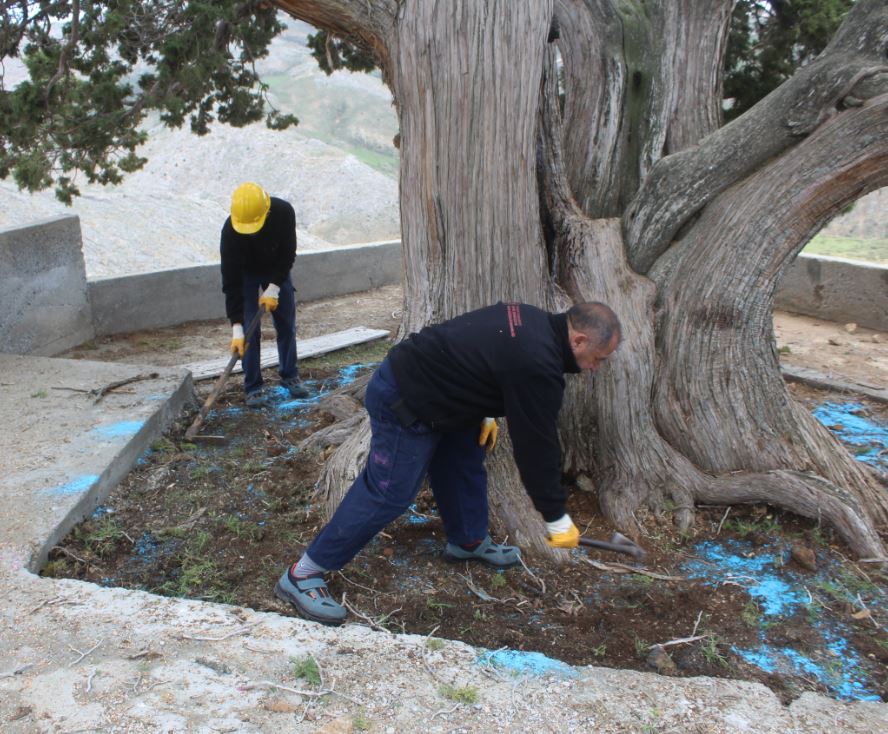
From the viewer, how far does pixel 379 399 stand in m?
3.13

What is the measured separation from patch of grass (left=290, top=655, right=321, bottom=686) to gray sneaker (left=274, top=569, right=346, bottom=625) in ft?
1.43

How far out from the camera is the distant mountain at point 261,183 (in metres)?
12.8

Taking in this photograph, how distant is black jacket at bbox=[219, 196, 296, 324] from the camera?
5.51 metres

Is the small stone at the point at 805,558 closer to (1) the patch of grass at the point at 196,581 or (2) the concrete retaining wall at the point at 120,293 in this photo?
(1) the patch of grass at the point at 196,581

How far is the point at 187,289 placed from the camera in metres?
8.58

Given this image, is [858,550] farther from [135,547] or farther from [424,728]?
[135,547]

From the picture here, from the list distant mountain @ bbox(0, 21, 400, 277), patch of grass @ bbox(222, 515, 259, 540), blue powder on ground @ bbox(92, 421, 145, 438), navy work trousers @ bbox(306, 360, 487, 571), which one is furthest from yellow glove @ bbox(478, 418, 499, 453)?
distant mountain @ bbox(0, 21, 400, 277)

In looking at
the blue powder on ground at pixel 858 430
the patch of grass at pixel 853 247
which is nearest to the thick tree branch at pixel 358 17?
the blue powder on ground at pixel 858 430

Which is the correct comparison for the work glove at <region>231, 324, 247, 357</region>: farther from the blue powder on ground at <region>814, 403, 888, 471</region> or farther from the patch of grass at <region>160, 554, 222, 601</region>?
the blue powder on ground at <region>814, 403, 888, 471</region>

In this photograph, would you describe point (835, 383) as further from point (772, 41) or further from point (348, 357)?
point (348, 357)

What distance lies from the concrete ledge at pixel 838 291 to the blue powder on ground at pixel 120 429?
5840 mm

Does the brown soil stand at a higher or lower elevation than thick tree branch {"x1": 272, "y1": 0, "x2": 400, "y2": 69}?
lower

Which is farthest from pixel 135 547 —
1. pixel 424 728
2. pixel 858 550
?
pixel 858 550

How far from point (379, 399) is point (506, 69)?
1.68 metres
